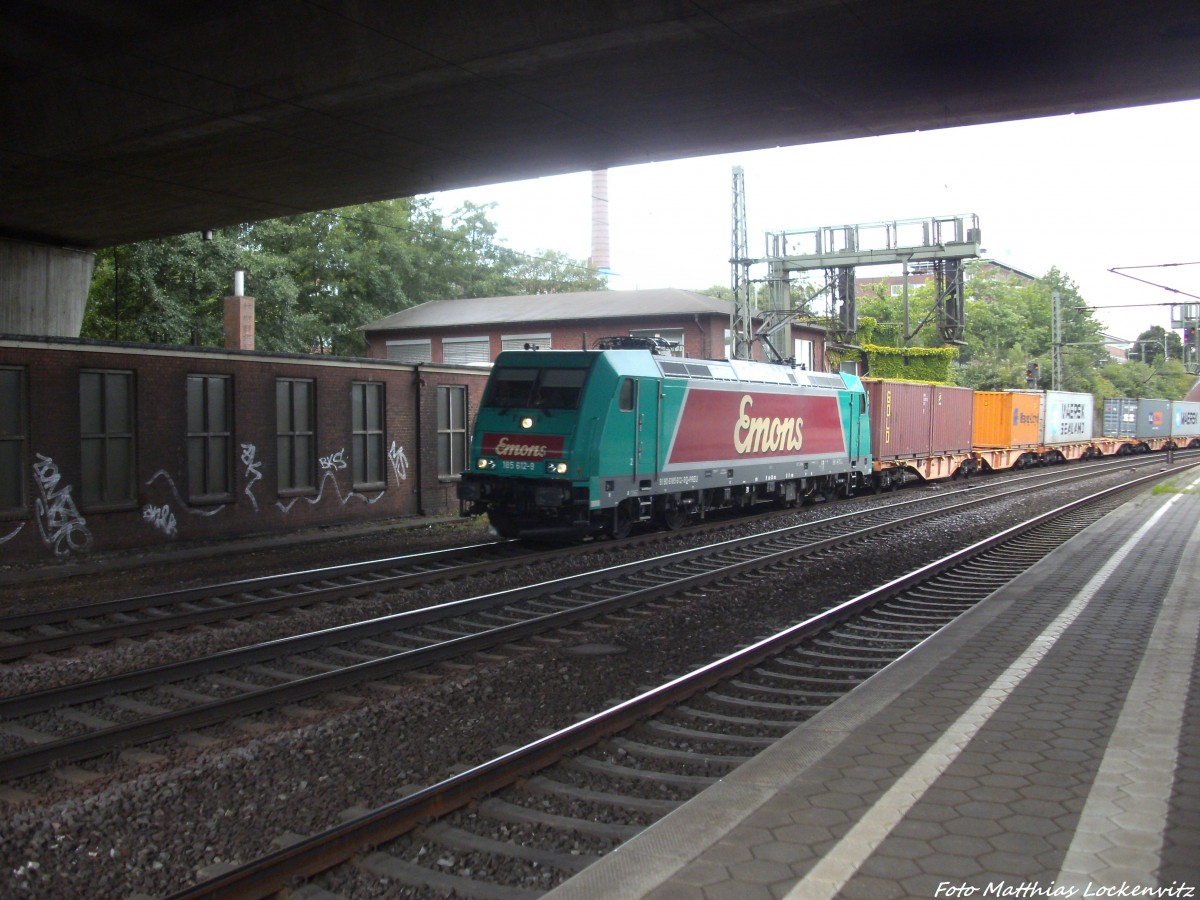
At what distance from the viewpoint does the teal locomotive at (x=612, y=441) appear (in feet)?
51.4

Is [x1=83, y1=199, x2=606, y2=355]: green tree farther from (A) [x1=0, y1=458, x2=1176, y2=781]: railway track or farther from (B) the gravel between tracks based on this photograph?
(B) the gravel between tracks

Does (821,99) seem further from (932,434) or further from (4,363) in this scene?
(932,434)

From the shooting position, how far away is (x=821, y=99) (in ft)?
41.7

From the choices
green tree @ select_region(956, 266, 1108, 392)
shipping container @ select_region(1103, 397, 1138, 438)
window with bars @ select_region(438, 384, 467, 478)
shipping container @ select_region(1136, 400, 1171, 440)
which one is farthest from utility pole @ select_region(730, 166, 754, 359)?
green tree @ select_region(956, 266, 1108, 392)

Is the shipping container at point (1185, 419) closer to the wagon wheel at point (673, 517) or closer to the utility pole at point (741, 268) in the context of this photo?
the utility pole at point (741, 268)

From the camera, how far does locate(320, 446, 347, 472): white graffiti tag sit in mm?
20062

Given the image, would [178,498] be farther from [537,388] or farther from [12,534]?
[537,388]

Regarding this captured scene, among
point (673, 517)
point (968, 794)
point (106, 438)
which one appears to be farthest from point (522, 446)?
point (968, 794)

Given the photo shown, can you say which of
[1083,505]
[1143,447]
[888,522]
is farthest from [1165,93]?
[1143,447]

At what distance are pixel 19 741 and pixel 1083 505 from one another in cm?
2285

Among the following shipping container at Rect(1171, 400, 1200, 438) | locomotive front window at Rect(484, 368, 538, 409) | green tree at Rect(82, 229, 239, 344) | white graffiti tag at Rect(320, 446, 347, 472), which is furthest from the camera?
shipping container at Rect(1171, 400, 1200, 438)

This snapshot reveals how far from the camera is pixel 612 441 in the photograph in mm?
15859

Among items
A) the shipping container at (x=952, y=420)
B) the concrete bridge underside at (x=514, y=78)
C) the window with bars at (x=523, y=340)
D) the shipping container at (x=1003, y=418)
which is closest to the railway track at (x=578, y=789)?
the concrete bridge underside at (x=514, y=78)

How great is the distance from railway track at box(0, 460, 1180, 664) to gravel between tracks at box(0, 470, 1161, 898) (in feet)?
2.04
